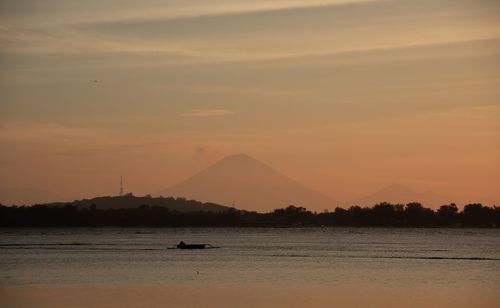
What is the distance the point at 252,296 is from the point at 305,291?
4475 millimetres

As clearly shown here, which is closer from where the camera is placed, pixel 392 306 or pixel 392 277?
pixel 392 306

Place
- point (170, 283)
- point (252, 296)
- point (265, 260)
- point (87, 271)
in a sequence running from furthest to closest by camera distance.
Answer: point (265, 260), point (87, 271), point (170, 283), point (252, 296)

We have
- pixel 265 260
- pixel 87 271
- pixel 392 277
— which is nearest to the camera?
pixel 392 277

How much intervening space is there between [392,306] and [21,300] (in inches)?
840

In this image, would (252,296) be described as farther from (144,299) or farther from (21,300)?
(21,300)

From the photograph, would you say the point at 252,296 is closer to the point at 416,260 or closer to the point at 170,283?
the point at 170,283

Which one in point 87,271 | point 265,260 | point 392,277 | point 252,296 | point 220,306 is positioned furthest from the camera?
point 265,260

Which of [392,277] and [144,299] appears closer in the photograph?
[144,299]

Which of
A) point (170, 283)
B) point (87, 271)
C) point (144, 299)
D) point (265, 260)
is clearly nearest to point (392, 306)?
point (144, 299)

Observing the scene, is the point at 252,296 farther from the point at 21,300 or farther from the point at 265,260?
the point at 265,260

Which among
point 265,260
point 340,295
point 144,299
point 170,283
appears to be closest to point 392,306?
point 340,295

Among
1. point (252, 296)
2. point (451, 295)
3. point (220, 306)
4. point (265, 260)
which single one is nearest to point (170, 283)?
point (252, 296)

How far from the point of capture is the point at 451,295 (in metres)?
64.2

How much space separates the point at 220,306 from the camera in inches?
2269
